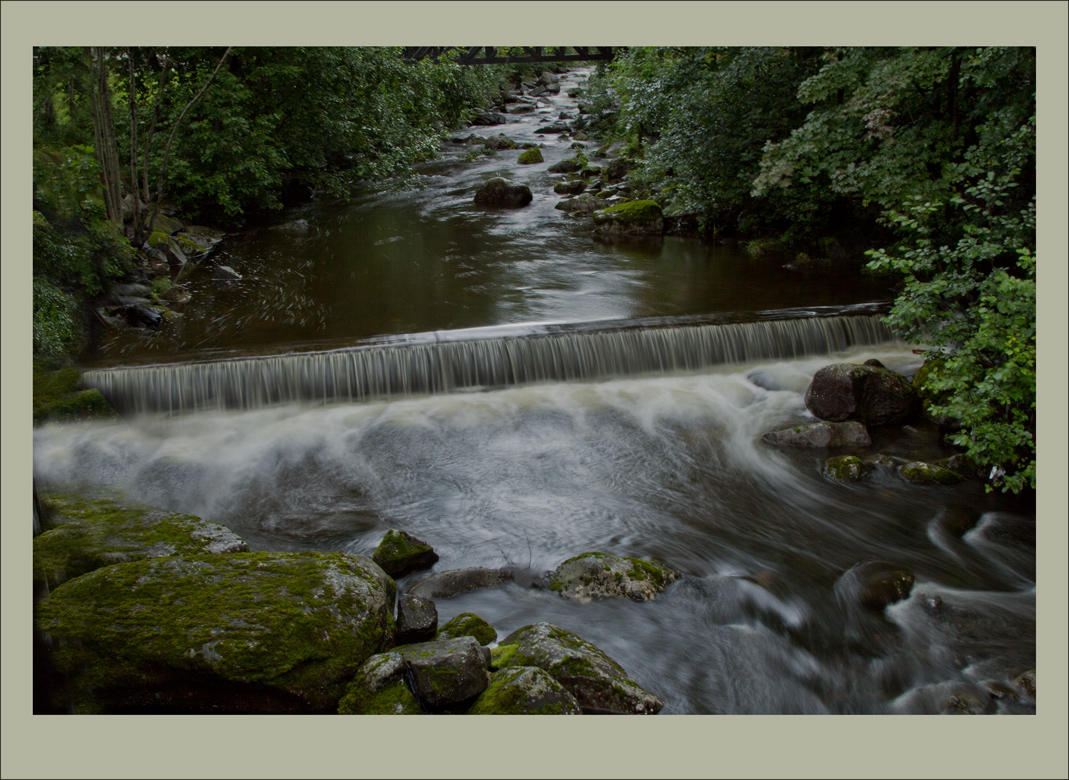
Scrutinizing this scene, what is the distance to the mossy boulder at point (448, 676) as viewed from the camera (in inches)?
155

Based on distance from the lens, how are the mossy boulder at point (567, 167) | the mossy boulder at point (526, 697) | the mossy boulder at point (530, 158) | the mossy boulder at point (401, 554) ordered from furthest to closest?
the mossy boulder at point (530, 158) → the mossy boulder at point (567, 167) → the mossy boulder at point (401, 554) → the mossy boulder at point (526, 697)

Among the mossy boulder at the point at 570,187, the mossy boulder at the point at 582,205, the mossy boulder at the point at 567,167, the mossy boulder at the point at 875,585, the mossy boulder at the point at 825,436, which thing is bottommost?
the mossy boulder at the point at 875,585

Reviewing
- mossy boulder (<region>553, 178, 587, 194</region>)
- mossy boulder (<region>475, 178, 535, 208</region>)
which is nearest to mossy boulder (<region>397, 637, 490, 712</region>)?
mossy boulder (<region>475, 178, 535, 208</region>)

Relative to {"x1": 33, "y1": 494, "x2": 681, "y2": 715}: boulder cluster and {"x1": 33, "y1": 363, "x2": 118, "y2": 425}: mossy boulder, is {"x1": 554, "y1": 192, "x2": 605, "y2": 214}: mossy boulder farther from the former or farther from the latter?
{"x1": 33, "y1": 494, "x2": 681, "y2": 715}: boulder cluster

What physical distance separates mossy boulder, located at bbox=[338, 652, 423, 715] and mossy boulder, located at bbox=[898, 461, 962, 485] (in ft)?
18.5

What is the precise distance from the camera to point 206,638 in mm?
4012

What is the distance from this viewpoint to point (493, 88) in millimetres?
35500

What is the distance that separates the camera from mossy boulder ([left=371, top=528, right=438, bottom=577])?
5949 mm

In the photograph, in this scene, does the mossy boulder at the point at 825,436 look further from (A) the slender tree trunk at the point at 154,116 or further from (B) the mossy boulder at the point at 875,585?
(A) the slender tree trunk at the point at 154,116

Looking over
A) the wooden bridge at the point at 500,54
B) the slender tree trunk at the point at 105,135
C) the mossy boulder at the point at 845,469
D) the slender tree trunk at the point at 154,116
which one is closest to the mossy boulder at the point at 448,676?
the mossy boulder at the point at 845,469

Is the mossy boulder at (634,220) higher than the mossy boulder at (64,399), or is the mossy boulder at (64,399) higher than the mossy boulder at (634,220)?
the mossy boulder at (634,220)

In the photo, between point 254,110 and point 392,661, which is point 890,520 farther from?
point 254,110

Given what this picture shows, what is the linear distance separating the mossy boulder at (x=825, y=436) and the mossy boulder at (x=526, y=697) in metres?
5.20

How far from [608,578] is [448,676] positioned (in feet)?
6.63
